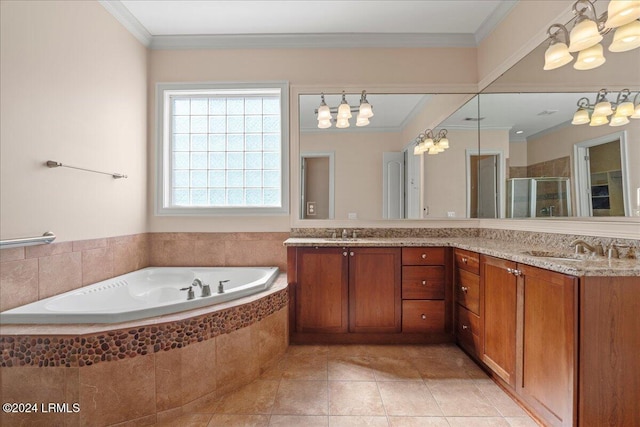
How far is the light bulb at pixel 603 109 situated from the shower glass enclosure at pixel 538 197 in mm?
389

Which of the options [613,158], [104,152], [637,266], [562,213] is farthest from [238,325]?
[613,158]

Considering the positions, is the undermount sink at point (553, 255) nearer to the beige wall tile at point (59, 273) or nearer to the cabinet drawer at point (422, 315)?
the cabinet drawer at point (422, 315)

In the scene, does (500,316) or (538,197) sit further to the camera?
(538,197)

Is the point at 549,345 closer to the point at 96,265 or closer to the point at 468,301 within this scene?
the point at 468,301

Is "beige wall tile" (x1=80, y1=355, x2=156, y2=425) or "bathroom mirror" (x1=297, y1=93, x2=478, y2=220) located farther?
"bathroom mirror" (x1=297, y1=93, x2=478, y2=220)

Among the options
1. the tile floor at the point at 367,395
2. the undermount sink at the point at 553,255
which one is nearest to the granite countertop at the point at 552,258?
the undermount sink at the point at 553,255

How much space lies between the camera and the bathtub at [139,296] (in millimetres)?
1472

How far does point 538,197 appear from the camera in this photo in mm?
2053

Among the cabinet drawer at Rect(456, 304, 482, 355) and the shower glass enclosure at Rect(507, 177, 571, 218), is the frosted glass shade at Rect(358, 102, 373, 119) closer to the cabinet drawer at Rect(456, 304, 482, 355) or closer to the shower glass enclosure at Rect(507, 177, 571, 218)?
the shower glass enclosure at Rect(507, 177, 571, 218)

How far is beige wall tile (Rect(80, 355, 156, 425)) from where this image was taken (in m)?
1.39

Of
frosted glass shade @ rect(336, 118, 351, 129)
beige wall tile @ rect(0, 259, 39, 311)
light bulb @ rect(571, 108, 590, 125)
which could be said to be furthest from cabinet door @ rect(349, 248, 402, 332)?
beige wall tile @ rect(0, 259, 39, 311)

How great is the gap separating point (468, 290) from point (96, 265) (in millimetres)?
2670

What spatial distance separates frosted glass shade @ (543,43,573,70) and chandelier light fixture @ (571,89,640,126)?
23cm

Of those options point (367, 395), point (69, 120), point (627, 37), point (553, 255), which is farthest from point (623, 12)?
point (69, 120)
